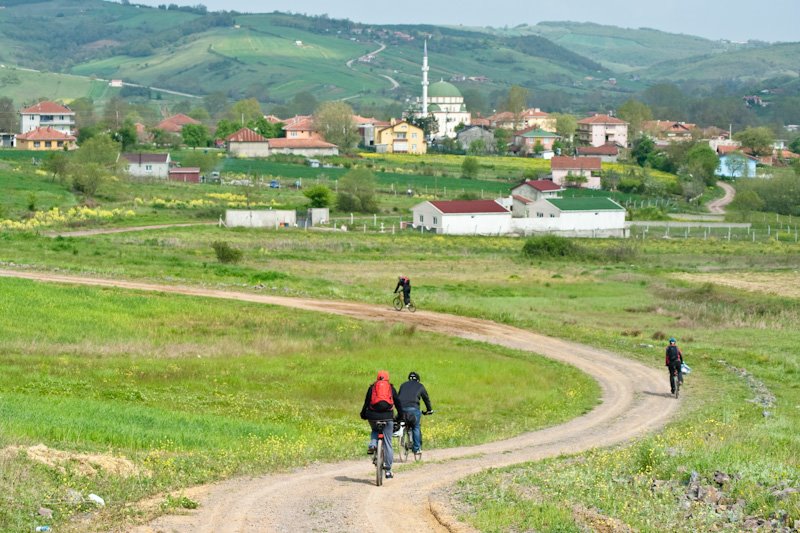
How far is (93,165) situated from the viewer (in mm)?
102500

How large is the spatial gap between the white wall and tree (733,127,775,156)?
116 m

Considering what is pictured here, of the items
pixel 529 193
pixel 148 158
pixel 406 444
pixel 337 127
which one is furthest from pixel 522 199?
pixel 406 444

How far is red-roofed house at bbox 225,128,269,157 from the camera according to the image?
158 metres

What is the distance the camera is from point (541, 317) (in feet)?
158

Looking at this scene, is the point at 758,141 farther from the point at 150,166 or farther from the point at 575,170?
the point at 150,166

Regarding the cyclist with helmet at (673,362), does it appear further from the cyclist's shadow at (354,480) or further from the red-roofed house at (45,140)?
the red-roofed house at (45,140)

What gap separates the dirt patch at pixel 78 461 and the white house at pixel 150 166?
10823 cm

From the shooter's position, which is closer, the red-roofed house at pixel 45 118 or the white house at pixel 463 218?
the white house at pixel 463 218

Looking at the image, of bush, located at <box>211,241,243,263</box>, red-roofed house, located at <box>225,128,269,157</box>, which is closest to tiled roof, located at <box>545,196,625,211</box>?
bush, located at <box>211,241,243,263</box>

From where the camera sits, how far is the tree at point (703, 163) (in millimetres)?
143875

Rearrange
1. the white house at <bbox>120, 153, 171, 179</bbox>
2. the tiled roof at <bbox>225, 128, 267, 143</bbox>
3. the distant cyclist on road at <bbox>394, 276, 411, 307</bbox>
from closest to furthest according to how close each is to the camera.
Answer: the distant cyclist on road at <bbox>394, 276, 411, 307</bbox>, the white house at <bbox>120, 153, 171, 179</bbox>, the tiled roof at <bbox>225, 128, 267, 143</bbox>

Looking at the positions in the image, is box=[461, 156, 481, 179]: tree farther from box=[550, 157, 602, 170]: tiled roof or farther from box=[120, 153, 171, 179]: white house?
box=[120, 153, 171, 179]: white house

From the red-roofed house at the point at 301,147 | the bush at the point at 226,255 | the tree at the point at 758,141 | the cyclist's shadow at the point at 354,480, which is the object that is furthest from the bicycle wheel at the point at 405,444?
the tree at the point at 758,141

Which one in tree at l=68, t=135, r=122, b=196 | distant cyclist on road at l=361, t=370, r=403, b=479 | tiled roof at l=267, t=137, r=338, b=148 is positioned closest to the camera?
distant cyclist on road at l=361, t=370, r=403, b=479
